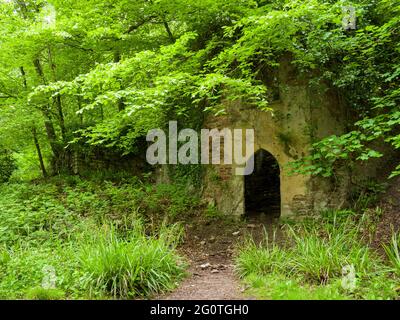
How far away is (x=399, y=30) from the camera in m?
6.50

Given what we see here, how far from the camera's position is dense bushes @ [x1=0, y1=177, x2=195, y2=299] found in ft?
15.2

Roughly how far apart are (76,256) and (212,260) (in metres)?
2.55

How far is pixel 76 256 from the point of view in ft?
17.2

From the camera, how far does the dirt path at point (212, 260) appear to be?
4.84 metres

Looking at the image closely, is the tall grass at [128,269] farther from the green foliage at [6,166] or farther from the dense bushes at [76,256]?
the green foliage at [6,166]

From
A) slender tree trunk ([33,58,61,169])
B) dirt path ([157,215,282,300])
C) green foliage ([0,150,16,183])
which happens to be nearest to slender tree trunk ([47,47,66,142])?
slender tree trunk ([33,58,61,169])

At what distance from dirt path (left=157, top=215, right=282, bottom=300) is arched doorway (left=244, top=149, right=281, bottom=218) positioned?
193 cm

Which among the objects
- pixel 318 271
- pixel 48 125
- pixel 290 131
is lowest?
pixel 318 271

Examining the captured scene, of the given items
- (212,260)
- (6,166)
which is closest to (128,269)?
(212,260)

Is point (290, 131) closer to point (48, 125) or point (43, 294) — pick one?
point (43, 294)

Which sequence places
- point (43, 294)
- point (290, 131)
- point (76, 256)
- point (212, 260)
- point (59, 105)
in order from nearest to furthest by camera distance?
1. point (43, 294)
2. point (76, 256)
3. point (212, 260)
4. point (290, 131)
5. point (59, 105)

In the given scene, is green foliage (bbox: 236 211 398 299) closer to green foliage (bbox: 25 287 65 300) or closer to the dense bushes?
the dense bushes

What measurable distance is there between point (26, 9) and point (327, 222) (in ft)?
36.9
